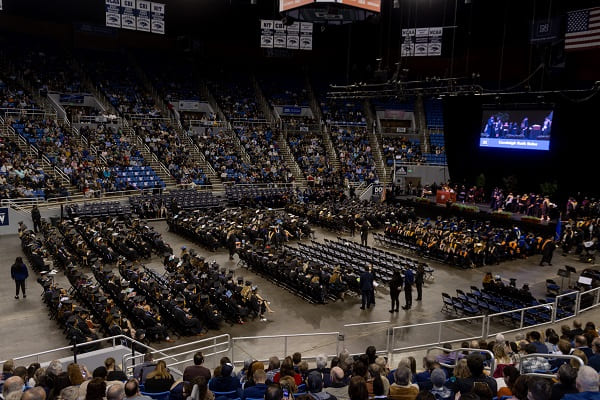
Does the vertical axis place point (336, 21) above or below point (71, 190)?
above

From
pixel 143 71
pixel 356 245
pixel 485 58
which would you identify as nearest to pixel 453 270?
pixel 356 245

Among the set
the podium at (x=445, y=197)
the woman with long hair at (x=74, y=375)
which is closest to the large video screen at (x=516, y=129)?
the podium at (x=445, y=197)

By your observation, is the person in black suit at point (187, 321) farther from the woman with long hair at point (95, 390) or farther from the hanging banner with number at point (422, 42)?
the hanging banner with number at point (422, 42)

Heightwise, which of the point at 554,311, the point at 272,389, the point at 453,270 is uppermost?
the point at 272,389

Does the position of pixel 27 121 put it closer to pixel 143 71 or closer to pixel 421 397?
pixel 143 71

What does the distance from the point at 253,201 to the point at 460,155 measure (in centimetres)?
1571

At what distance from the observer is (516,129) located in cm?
3234

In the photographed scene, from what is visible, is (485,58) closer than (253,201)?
No

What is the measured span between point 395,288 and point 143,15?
23162 mm

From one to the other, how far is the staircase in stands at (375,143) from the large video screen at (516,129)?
348 inches

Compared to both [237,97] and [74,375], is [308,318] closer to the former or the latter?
[74,375]

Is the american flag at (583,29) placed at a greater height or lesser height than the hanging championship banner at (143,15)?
lesser

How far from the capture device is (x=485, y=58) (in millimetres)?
41156

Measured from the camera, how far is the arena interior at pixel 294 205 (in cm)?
853
